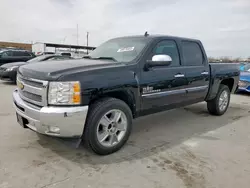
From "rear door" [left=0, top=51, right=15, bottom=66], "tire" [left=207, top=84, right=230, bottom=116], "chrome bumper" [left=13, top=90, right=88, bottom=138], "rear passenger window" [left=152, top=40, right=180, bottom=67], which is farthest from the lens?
"rear door" [left=0, top=51, right=15, bottom=66]

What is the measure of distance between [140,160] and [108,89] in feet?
3.54

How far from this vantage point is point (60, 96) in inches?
110

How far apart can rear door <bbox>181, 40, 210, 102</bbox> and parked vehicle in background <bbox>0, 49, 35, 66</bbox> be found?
11138 mm

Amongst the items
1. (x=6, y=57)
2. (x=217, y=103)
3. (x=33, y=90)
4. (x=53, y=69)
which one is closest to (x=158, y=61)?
(x=53, y=69)

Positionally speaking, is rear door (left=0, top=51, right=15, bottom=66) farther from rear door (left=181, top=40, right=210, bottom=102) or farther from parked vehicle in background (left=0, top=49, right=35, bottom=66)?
rear door (left=181, top=40, right=210, bottom=102)

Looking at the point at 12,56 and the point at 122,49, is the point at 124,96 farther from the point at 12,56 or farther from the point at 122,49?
the point at 12,56

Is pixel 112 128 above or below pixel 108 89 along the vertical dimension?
below

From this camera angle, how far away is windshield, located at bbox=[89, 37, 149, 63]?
378 centimetres

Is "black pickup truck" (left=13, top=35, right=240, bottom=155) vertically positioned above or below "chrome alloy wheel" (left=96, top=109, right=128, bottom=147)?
above

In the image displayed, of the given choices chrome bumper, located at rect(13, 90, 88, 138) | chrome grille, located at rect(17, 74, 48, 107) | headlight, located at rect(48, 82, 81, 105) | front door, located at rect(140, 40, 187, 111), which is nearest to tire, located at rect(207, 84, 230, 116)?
front door, located at rect(140, 40, 187, 111)

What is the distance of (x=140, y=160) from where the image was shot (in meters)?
3.15

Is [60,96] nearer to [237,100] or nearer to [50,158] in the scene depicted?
[50,158]

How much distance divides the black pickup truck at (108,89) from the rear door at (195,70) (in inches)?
0.8

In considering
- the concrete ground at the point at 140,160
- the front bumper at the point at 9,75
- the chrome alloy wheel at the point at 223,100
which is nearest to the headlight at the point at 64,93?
the concrete ground at the point at 140,160
